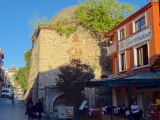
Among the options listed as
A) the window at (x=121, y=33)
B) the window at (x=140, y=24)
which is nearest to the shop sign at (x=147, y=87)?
the window at (x=140, y=24)

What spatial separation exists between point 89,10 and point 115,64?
9.63 m

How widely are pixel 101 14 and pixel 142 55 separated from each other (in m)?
12.2

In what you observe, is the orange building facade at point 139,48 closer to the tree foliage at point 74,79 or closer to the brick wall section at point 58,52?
the tree foliage at point 74,79

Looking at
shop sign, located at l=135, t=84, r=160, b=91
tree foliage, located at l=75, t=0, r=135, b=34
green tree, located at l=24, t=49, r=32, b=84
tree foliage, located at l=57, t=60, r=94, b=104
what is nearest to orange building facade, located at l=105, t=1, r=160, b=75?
shop sign, located at l=135, t=84, r=160, b=91

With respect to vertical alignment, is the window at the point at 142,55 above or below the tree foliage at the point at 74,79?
above

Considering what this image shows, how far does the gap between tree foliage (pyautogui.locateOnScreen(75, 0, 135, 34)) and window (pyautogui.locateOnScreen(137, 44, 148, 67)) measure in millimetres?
10643

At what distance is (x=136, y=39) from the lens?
1978cm

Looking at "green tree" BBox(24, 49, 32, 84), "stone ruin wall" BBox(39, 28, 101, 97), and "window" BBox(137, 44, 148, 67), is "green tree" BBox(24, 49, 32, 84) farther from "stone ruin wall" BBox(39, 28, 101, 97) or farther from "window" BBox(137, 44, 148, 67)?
"window" BBox(137, 44, 148, 67)

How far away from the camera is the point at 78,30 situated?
102ft

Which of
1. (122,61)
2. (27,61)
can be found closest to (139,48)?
(122,61)

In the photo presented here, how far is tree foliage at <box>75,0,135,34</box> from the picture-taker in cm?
2986

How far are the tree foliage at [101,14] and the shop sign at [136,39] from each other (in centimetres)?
767

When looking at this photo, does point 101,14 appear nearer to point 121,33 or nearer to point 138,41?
point 121,33

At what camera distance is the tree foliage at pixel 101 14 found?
29.9 meters
